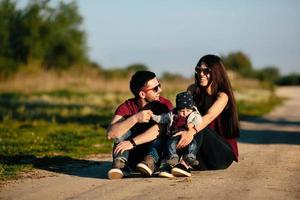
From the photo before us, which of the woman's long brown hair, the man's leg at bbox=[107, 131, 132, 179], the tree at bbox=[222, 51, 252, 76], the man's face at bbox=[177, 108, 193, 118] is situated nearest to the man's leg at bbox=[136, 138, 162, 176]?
the man's leg at bbox=[107, 131, 132, 179]

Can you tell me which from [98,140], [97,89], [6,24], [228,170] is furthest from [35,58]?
[228,170]

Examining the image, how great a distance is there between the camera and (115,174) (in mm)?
7035

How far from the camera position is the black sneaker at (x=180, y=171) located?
6938 mm

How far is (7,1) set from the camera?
151 ft

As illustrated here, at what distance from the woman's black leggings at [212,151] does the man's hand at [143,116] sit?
634mm

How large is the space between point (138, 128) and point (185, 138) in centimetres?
69

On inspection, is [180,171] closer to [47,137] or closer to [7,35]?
[47,137]

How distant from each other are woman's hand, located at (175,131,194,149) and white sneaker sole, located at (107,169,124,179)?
2.45ft

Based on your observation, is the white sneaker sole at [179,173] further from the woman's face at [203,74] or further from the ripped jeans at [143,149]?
the woman's face at [203,74]

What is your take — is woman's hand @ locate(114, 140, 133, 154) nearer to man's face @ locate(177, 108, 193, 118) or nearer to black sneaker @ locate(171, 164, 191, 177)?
black sneaker @ locate(171, 164, 191, 177)

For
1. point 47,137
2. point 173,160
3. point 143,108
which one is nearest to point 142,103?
point 143,108

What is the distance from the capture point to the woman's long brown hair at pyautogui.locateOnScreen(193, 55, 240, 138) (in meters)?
7.41

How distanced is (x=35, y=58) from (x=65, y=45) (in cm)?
582

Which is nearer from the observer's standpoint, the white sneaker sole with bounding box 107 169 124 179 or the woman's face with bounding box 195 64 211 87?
the white sneaker sole with bounding box 107 169 124 179
